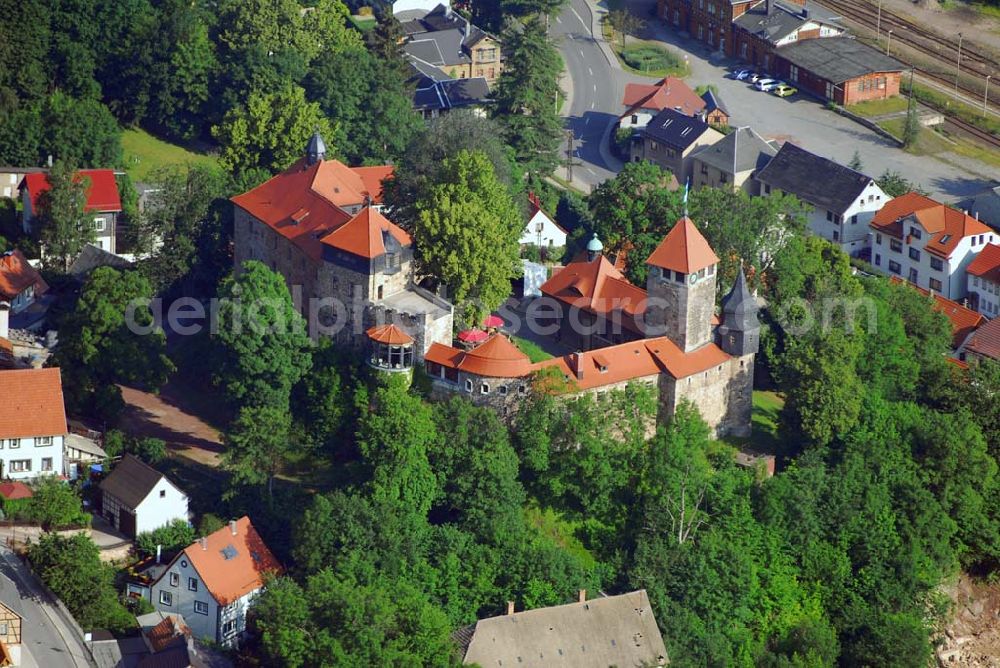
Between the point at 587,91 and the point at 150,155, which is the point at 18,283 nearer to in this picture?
the point at 150,155

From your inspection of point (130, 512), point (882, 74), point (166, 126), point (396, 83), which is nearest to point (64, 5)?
point (166, 126)

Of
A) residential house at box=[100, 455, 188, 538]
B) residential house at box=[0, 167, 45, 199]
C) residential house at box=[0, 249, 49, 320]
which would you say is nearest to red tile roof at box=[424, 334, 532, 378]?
residential house at box=[100, 455, 188, 538]

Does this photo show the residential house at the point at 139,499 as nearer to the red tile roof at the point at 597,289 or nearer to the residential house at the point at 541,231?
the red tile roof at the point at 597,289

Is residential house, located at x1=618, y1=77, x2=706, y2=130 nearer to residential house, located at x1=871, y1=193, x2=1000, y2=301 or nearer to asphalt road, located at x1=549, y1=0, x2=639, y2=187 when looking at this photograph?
asphalt road, located at x1=549, y1=0, x2=639, y2=187

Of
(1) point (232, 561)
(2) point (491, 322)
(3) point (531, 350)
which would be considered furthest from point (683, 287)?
(1) point (232, 561)

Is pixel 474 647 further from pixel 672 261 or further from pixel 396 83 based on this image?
pixel 396 83

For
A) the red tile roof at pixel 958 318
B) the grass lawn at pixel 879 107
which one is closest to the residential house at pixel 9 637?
the red tile roof at pixel 958 318
